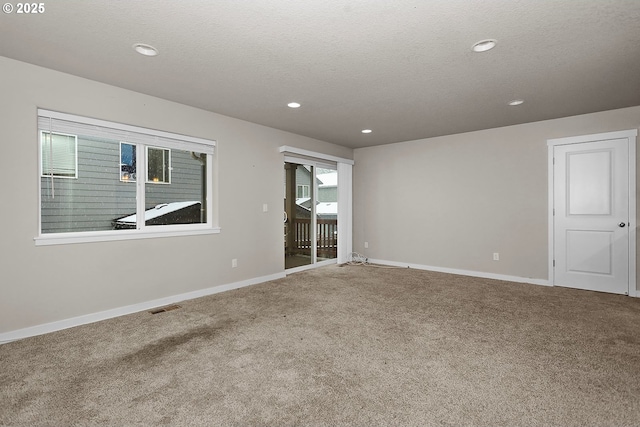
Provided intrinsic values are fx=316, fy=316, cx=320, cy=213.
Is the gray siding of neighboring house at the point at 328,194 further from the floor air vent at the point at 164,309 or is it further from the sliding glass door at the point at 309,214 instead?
the floor air vent at the point at 164,309

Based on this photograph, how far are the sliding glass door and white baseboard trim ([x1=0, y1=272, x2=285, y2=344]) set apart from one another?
1.88 meters

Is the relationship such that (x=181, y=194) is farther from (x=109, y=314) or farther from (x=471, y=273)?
(x=471, y=273)

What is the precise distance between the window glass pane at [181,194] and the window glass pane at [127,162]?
0.18 metres

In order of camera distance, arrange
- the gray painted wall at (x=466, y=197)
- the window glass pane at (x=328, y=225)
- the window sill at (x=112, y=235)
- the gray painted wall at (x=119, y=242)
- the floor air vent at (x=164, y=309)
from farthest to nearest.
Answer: the window glass pane at (x=328, y=225), the gray painted wall at (x=466, y=197), the floor air vent at (x=164, y=309), the window sill at (x=112, y=235), the gray painted wall at (x=119, y=242)

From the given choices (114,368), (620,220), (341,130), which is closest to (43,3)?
(114,368)

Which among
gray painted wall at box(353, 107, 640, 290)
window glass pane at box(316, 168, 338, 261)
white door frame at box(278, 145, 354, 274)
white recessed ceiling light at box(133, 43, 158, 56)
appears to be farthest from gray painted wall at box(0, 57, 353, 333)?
gray painted wall at box(353, 107, 640, 290)

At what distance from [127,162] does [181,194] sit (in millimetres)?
699

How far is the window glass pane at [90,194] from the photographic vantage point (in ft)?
9.80

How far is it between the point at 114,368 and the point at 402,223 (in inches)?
189

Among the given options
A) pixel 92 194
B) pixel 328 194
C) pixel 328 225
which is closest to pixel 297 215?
pixel 328 225

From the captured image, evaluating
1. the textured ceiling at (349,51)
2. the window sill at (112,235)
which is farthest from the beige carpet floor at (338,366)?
the textured ceiling at (349,51)

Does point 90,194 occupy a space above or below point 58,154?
below

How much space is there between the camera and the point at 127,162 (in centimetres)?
344

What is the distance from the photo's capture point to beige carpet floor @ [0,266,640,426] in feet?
5.56
